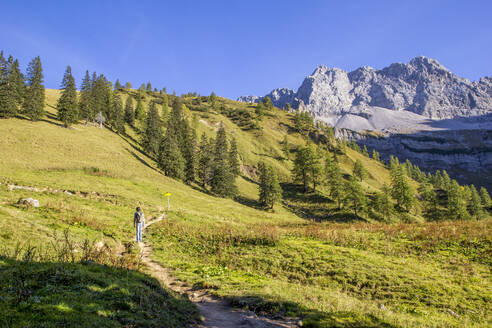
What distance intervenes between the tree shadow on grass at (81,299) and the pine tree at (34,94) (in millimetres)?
73066

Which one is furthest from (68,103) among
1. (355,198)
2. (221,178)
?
(355,198)

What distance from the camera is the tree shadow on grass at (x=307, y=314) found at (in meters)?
6.18

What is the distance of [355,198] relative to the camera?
2544 inches

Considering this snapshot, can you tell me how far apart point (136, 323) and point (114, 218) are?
61.3 feet

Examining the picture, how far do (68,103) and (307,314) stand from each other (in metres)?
79.3

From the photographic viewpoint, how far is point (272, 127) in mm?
149500

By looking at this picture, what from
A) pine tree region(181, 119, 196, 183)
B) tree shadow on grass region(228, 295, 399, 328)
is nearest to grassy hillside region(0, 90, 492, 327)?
tree shadow on grass region(228, 295, 399, 328)

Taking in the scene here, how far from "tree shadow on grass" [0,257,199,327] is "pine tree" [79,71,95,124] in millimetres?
84114

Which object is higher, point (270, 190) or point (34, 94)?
point (34, 94)

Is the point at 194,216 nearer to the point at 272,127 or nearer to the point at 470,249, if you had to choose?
the point at 470,249

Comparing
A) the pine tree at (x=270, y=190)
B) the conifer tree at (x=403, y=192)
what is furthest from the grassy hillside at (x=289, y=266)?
the conifer tree at (x=403, y=192)

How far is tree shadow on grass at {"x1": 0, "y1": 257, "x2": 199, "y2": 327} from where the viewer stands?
14.9 feet

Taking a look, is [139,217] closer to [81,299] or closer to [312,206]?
[81,299]

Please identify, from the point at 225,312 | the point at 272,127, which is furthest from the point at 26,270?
the point at 272,127
